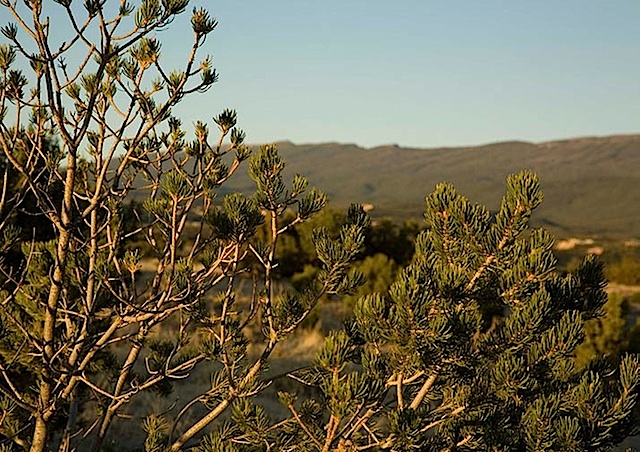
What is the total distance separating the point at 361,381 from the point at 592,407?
126 centimetres

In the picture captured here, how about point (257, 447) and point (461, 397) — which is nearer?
point (461, 397)

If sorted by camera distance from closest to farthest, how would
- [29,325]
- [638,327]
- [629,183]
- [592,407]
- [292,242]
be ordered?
[592,407]
[29,325]
[638,327]
[292,242]
[629,183]

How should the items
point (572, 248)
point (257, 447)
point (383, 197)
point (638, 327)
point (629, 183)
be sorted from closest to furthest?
point (257, 447), point (638, 327), point (572, 248), point (629, 183), point (383, 197)

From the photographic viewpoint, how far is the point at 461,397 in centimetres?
313

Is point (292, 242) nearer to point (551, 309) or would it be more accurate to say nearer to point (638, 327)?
point (638, 327)

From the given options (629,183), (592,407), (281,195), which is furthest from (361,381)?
(629,183)

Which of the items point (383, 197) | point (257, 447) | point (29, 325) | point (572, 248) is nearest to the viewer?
point (257, 447)

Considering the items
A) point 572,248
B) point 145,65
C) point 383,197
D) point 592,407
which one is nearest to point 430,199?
point 592,407

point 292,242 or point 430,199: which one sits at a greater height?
point 430,199

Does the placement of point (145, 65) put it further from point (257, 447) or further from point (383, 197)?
point (383, 197)

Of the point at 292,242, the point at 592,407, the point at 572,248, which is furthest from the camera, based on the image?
the point at 572,248

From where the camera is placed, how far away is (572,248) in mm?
58844

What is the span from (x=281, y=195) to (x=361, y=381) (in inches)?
39.2

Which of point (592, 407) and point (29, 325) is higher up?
point (29, 325)
